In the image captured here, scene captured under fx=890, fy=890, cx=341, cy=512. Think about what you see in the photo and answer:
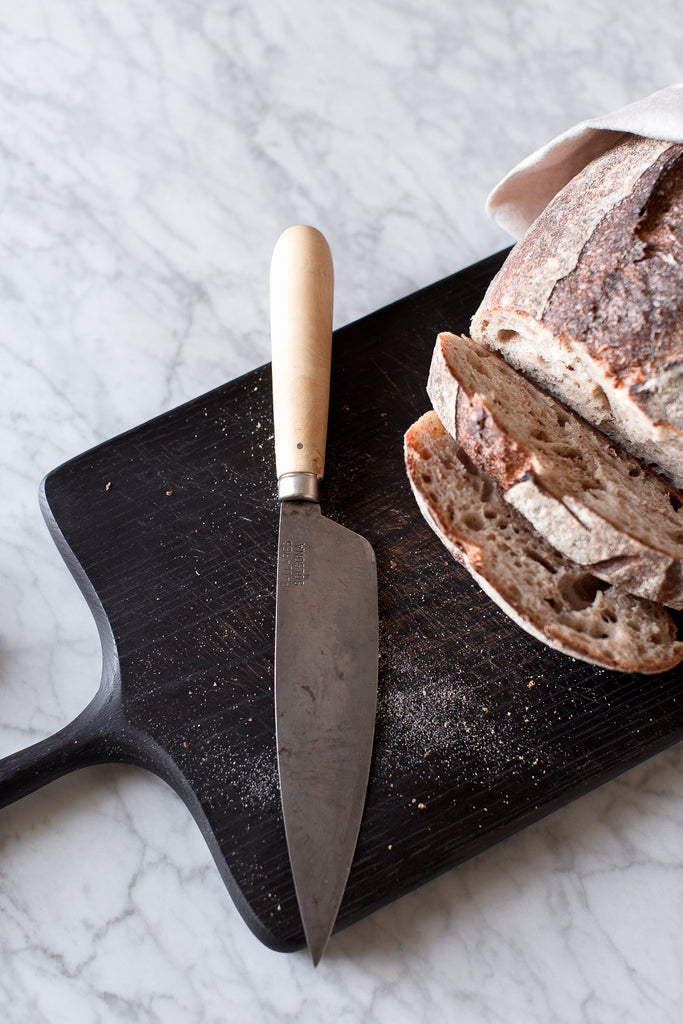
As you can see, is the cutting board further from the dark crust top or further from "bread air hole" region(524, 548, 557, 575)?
the dark crust top

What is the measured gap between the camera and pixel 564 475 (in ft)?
6.40

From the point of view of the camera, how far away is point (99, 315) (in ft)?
8.76

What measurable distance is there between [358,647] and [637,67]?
2.21m

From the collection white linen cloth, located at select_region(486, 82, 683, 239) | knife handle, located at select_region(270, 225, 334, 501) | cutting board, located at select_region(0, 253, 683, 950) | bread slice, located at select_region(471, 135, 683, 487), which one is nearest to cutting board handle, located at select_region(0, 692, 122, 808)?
cutting board, located at select_region(0, 253, 683, 950)

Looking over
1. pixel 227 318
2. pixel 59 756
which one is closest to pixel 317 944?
pixel 59 756

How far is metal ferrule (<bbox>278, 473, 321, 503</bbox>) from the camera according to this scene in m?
2.18

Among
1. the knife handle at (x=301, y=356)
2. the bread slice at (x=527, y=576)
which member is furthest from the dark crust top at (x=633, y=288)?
the knife handle at (x=301, y=356)

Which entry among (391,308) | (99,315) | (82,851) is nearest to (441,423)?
(391,308)

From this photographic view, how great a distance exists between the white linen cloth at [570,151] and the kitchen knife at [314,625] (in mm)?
524

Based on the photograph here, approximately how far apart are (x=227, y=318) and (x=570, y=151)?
1.06m

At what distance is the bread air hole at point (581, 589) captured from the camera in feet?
6.58

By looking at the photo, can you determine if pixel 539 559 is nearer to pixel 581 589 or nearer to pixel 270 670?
pixel 581 589

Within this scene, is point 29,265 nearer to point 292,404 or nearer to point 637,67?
point 292,404

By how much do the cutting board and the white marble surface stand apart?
0.49 feet
